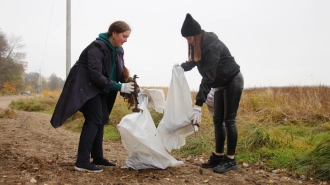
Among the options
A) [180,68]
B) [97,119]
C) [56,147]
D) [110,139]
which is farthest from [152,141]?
[110,139]

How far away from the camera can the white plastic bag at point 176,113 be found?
3246 mm

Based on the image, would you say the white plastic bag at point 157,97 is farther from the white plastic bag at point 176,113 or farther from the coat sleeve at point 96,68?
the coat sleeve at point 96,68

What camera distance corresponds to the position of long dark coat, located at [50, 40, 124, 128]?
9.71ft

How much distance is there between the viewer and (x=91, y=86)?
305 cm

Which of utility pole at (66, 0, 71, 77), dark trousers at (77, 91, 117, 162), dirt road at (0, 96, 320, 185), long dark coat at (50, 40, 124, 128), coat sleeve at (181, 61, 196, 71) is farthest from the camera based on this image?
utility pole at (66, 0, 71, 77)

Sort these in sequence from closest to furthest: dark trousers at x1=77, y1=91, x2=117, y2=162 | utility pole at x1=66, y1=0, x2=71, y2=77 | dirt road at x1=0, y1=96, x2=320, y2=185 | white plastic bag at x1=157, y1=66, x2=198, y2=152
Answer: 1. dirt road at x1=0, y1=96, x2=320, y2=185
2. dark trousers at x1=77, y1=91, x2=117, y2=162
3. white plastic bag at x1=157, y1=66, x2=198, y2=152
4. utility pole at x1=66, y1=0, x2=71, y2=77

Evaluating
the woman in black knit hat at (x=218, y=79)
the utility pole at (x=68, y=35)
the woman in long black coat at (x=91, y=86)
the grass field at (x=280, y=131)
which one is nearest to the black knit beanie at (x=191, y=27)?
the woman in black knit hat at (x=218, y=79)

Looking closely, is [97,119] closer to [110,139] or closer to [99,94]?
[99,94]

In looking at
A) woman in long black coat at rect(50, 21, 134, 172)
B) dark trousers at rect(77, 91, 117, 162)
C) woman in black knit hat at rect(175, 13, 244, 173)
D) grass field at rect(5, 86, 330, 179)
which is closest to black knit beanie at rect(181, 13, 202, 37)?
woman in black knit hat at rect(175, 13, 244, 173)

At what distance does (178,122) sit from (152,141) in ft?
1.17

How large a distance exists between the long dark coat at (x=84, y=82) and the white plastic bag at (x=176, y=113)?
694 millimetres

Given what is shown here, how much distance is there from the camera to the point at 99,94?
126 inches

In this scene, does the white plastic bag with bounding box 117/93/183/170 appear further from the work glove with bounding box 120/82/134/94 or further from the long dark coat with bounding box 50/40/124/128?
the long dark coat with bounding box 50/40/124/128

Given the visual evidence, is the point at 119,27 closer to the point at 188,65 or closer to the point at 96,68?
the point at 96,68
